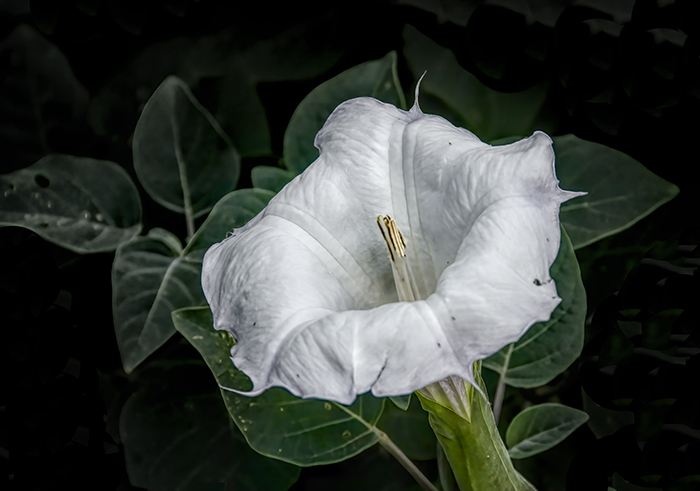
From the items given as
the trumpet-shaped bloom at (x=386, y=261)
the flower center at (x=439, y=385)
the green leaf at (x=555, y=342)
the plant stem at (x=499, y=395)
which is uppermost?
the trumpet-shaped bloom at (x=386, y=261)

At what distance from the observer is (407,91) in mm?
849

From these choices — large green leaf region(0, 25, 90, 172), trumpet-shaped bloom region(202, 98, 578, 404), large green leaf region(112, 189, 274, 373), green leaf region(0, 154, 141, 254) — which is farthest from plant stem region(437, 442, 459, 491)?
large green leaf region(0, 25, 90, 172)

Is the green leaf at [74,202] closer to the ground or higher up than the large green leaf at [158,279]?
higher up

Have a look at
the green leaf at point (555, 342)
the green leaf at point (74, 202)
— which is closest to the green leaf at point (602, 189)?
the green leaf at point (555, 342)

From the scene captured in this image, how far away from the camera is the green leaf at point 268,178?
31.1 inches

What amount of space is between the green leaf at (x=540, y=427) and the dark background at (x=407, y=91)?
6 centimetres

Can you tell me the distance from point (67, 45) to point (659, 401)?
0.84 m

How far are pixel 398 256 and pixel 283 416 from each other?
0.88 feet

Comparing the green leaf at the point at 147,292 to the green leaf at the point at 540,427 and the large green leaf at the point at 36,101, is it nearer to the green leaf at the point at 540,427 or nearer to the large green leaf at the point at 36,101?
the large green leaf at the point at 36,101

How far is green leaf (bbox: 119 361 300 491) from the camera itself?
2.50ft

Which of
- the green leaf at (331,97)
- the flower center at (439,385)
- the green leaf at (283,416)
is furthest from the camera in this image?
the green leaf at (331,97)

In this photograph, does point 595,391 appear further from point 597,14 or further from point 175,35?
point 175,35

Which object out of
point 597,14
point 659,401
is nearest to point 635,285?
point 659,401

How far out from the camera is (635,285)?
78 centimetres
